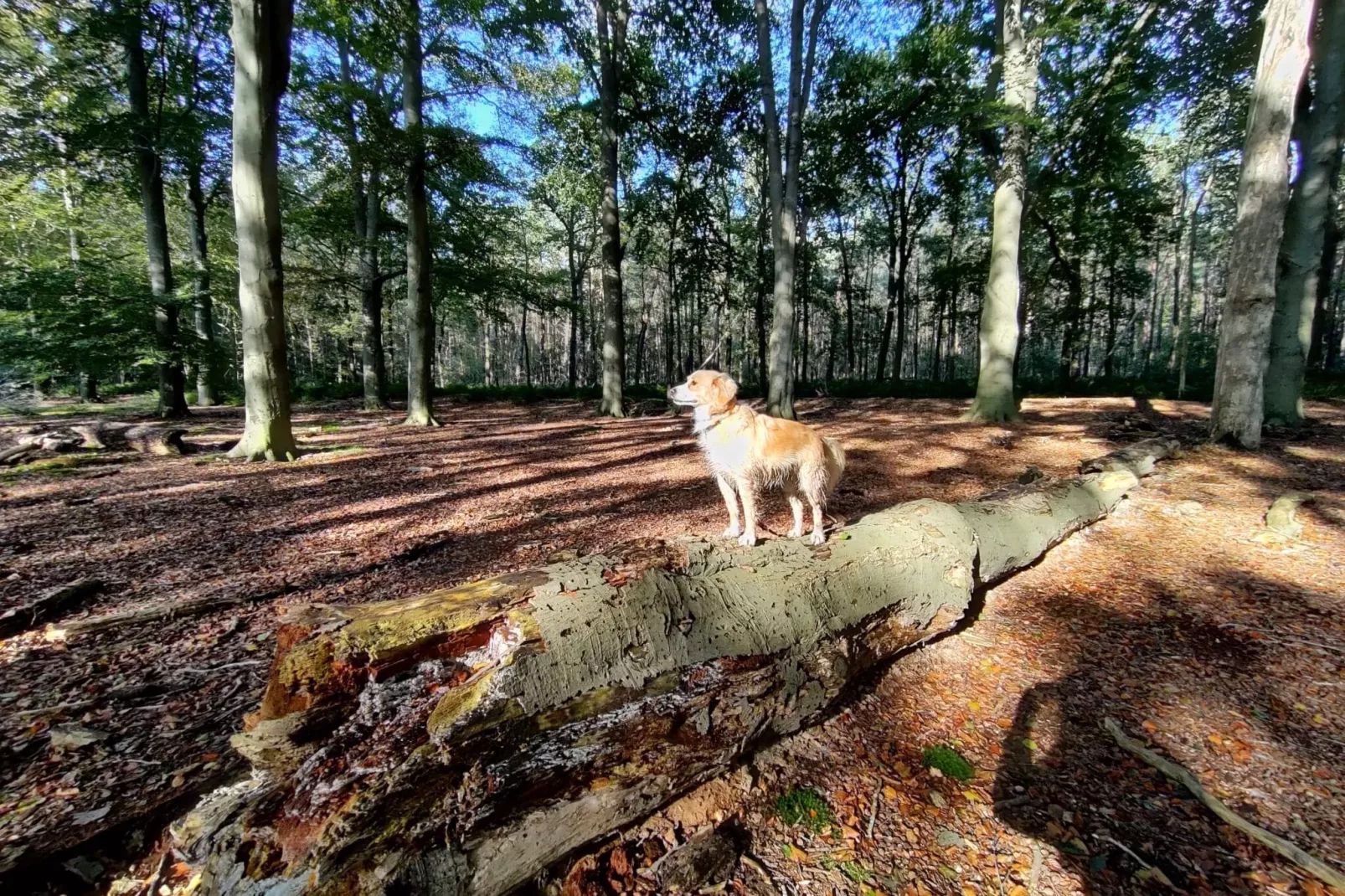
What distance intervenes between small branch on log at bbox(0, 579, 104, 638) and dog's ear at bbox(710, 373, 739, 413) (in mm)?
4621

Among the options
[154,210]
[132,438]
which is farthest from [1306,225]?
[154,210]

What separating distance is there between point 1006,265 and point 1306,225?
4034 millimetres

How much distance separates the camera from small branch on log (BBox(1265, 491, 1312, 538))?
14.2ft

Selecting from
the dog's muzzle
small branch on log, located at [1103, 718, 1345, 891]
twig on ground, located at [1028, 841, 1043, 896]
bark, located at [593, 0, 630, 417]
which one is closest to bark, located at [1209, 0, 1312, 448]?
small branch on log, located at [1103, 718, 1345, 891]

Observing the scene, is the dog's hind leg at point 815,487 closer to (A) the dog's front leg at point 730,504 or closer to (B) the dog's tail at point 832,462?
(B) the dog's tail at point 832,462

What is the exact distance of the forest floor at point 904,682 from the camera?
1838 millimetres

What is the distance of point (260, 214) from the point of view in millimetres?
7844

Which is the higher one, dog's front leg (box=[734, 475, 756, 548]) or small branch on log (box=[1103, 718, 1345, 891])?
dog's front leg (box=[734, 475, 756, 548])

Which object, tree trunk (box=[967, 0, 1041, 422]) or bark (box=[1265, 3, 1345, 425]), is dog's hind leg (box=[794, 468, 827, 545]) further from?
bark (box=[1265, 3, 1345, 425])

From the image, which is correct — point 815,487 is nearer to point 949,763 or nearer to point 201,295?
point 949,763

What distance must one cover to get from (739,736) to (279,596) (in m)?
3.63

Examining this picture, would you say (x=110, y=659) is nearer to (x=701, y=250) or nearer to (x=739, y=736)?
(x=739, y=736)

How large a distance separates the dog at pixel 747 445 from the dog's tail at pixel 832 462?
9 centimetres

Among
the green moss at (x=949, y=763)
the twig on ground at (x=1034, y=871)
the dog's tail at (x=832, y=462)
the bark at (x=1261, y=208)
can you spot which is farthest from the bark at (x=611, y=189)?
the twig on ground at (x=1034, y=871)
